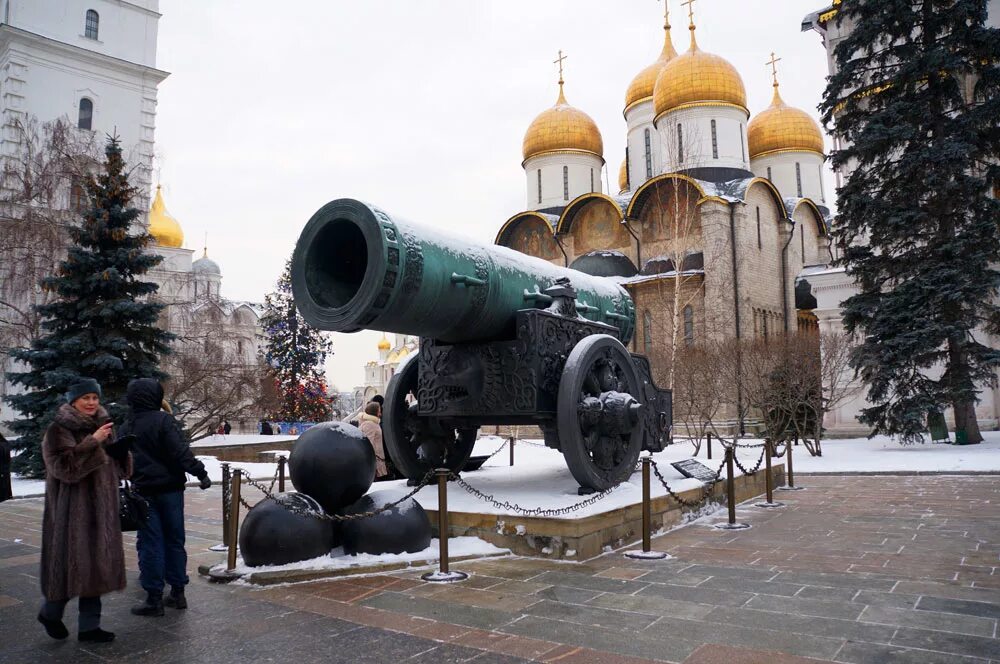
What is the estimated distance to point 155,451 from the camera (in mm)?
4398

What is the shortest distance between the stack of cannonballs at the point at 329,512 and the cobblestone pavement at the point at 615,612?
0.32 meters

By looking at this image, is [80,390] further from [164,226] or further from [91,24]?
[164,226]

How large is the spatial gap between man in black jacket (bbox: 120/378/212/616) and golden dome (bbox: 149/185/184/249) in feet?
134

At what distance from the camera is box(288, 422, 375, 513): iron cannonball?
5242 millimetres

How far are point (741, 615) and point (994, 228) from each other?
16.3m

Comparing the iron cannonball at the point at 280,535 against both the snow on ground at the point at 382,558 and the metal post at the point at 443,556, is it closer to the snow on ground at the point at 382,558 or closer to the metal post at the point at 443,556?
the snow on ground at the point at 382,558

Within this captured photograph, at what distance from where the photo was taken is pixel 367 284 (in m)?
4.84

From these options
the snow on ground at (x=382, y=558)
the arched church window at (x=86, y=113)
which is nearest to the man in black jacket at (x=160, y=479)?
the snow on ground at (x=382, y=558)

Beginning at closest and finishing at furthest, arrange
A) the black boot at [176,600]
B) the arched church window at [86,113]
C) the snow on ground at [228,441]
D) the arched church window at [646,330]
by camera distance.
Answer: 1. the black boot at [176,600]
2. the snow on ground at [228,441]
3. the arched church window at [646,330]
4. the arched church window at [86,113]

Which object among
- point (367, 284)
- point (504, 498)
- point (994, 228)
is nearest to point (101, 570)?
point (367, 284)

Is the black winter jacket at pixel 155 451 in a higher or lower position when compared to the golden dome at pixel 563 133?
lower

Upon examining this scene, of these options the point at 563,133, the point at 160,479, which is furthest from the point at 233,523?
the point at 563,133

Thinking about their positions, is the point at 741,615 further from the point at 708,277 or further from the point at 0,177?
the point at 708,277

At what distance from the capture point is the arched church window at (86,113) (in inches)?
1201
